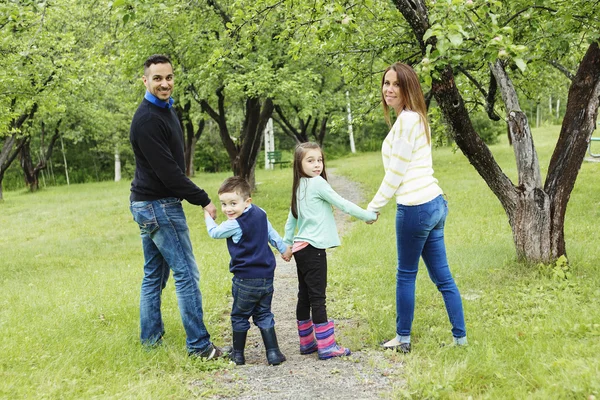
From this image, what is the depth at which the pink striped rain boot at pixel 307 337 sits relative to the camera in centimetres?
468

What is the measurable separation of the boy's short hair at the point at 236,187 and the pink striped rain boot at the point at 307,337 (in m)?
1.17

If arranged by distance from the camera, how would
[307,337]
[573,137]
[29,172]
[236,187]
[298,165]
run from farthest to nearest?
[29,172], [573,137], [307,337], [298,165], [236,187]

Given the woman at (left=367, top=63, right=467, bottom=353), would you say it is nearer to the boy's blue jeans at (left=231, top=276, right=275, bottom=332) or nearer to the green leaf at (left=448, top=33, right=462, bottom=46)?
the green leaf at (left=448, top=33, right=462, bottom=46)

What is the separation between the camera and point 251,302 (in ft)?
14.6

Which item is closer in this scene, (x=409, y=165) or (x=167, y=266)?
(x=409, y=165)

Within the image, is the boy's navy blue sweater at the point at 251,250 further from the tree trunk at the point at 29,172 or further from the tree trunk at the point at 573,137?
the tree trunk at the point at 29,172

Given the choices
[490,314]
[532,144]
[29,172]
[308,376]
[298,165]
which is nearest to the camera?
[308,376]

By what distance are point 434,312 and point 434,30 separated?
2.82 meters

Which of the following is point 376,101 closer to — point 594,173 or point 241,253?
point 241,253

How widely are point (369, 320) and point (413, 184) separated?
1.72 meters

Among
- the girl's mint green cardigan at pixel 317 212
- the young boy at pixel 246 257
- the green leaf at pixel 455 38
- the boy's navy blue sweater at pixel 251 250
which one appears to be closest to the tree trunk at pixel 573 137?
the girl's mint green cardigan at pixel 317 212

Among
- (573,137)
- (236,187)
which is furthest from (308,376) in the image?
(573,137)

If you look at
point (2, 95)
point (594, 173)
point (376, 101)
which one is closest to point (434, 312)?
point (376, 101)

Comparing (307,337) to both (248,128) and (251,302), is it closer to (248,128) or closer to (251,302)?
(251,302)
